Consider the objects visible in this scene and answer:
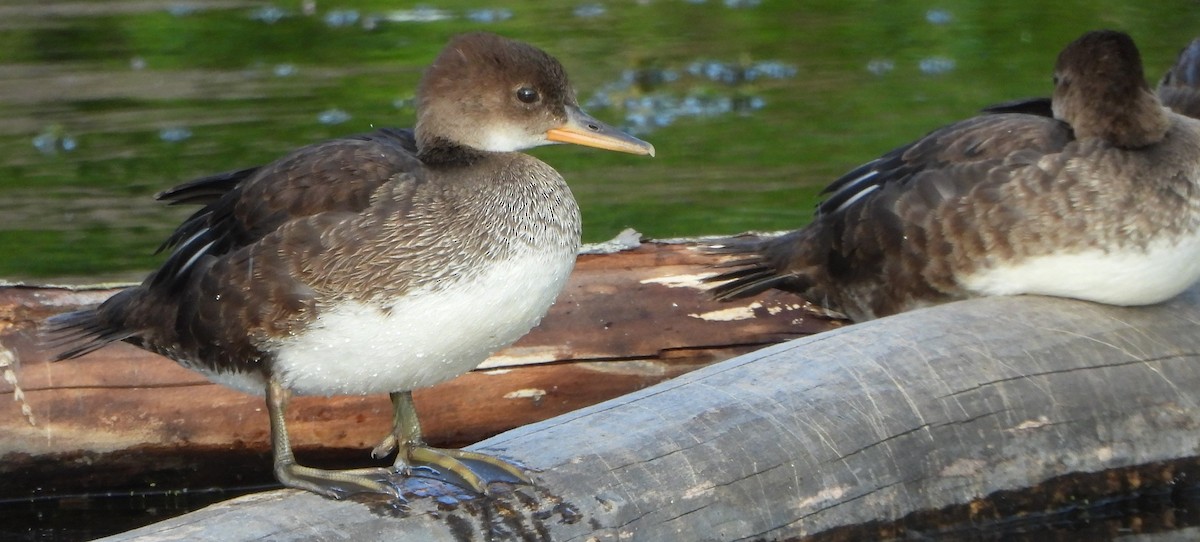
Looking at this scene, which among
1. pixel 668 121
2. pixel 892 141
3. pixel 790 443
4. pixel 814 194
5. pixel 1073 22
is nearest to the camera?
pixel 790 443

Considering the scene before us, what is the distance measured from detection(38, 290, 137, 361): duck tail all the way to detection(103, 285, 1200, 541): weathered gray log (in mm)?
1073

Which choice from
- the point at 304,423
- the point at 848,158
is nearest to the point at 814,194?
the point at 848,158

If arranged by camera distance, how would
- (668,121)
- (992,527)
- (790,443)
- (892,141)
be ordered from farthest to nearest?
1. (668,121)
2. (892,141)
3. (992,527)
4. (790,443)

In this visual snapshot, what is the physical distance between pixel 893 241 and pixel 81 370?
236 centimetres

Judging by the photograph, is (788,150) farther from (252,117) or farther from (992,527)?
(992,527)

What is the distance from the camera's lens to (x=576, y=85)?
939cm

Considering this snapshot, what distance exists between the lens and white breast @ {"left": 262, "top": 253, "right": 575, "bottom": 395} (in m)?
3.60

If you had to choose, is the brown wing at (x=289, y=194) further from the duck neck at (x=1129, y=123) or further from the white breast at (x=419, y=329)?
the duck neck at (x=1129, y=123)

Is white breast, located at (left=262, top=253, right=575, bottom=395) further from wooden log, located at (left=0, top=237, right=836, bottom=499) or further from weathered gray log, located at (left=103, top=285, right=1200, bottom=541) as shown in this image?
wooden log, located at (left=0, top=237, right=836, bottom=499)

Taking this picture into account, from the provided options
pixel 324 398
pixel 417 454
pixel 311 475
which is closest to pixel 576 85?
pixel 324 398

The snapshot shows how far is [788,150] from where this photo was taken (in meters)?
8.22

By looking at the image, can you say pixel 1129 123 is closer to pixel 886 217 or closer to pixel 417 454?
pixel 886 217

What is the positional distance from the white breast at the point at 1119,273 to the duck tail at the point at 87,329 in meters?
2.40

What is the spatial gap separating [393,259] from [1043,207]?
185cm
